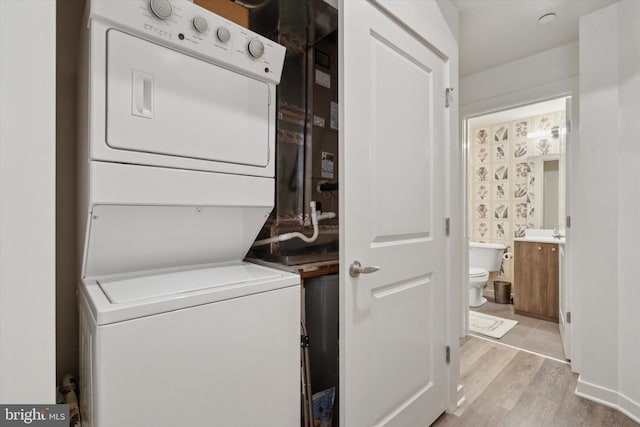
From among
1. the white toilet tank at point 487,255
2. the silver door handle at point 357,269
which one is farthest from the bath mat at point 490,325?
the silver door handle at point 357,269

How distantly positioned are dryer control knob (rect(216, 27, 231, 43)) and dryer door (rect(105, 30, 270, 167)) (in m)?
0.09

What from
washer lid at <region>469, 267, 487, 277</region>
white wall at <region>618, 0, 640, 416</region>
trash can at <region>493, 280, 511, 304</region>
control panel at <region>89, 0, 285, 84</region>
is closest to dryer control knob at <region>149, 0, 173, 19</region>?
control panel at <region>89, 0, 285, 84</region>

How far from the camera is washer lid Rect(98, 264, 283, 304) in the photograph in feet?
2.89

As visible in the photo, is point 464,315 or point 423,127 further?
point 464,315

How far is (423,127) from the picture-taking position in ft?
5.35

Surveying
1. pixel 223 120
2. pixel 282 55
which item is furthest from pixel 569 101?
pixel 223 120

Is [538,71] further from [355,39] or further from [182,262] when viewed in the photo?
[182,262]

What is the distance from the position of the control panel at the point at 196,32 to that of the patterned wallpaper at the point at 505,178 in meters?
3.85

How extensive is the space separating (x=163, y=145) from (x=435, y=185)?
1.34 meters

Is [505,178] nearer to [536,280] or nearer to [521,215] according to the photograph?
[521,215]

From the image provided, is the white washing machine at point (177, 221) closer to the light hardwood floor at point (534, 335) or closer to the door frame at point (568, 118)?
the door frame at point (568, 118)

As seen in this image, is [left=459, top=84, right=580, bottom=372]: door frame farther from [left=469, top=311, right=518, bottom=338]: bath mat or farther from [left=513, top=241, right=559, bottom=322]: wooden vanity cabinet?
[left=513, top=241, right=559, bottom=322]: wooden vanity cabinet

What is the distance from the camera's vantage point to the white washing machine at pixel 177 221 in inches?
32.0
